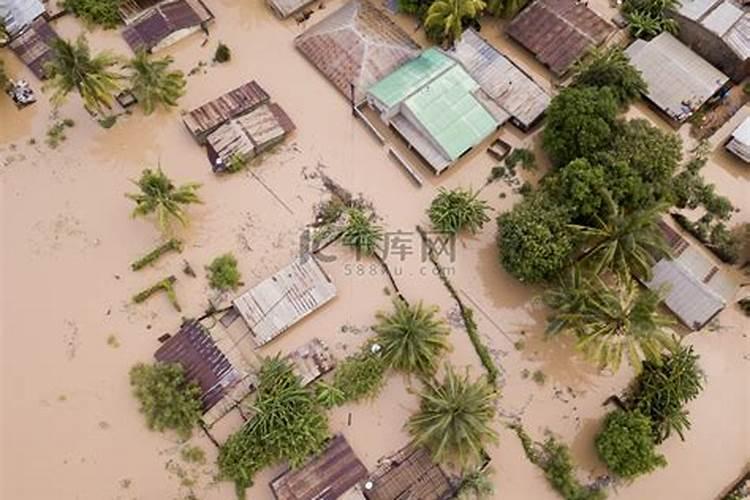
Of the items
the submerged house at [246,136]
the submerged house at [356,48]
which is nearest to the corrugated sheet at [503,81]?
the submerged house at [356,48]

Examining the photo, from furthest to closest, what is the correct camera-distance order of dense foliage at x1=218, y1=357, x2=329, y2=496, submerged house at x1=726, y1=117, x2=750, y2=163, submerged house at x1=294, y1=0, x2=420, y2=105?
submerged house at x1=294, y1=0, x2=420, y2=105, submerged house at x1=726, y1=117, x2=750, y2=163, dense foliage at x1=218, y1=357, x2=329, y2=496

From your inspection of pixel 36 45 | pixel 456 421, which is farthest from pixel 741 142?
pixel 36 45

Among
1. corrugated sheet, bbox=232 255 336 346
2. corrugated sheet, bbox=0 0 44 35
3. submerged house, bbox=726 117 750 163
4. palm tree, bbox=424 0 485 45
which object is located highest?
corrugated sheet, bbox=0 0 44 35

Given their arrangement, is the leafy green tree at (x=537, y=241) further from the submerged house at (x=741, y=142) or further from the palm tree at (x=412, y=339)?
the submerged house at (x=741, y=142)

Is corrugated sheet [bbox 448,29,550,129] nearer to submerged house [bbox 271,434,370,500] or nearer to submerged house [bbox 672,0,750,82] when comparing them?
submerged house [bbox 672,0,750,82]

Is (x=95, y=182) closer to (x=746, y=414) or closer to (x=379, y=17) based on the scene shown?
(x=379, y=17)

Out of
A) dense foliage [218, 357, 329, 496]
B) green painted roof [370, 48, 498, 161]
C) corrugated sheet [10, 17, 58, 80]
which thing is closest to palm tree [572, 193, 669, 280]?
green painted roof [370, 48, 498, 161]
